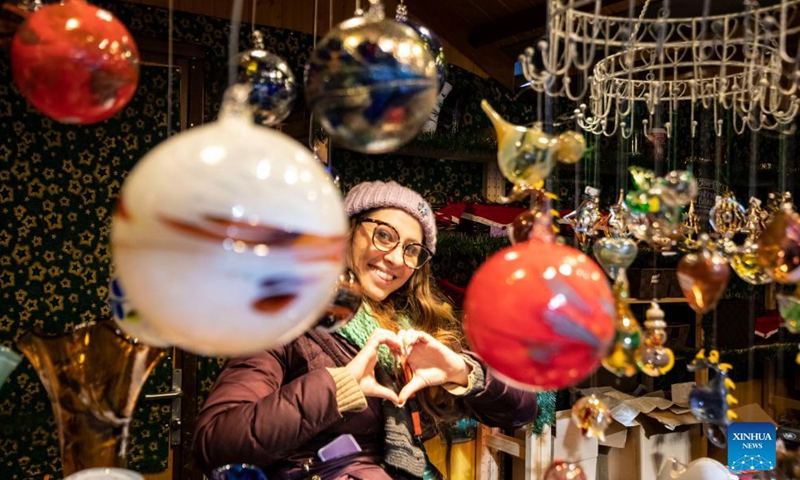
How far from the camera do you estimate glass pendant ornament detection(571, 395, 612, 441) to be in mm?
802

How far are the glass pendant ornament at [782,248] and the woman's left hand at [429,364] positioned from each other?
545mm

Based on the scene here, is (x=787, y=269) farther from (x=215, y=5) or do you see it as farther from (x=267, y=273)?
(x=215, y=5)

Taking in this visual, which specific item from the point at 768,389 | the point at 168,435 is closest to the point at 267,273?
the point at 168,435

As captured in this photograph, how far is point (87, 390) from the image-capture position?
704 millimetres

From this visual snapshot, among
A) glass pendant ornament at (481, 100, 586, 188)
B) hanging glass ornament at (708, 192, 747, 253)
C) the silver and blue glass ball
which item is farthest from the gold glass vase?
hanging glass ornament at (708, 192, 747, 253)

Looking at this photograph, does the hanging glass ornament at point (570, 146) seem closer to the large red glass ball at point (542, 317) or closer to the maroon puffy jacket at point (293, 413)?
the large red glass ball at point (542, 317)

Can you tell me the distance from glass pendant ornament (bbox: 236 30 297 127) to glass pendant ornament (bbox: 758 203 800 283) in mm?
562

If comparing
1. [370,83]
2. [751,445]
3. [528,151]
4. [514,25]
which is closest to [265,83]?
[370,83]

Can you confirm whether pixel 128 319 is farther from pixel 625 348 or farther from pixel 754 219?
pixel 754 219

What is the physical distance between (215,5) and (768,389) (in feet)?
10.2

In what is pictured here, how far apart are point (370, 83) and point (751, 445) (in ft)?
4.08

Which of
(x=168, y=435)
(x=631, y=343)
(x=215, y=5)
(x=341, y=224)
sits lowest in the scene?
(x=168, y=435)

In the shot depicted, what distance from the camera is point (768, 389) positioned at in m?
3.27

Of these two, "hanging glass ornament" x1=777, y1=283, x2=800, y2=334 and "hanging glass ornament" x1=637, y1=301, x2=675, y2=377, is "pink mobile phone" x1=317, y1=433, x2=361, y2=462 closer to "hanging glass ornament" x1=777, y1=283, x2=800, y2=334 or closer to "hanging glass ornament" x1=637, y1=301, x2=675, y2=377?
"hanging glass ornament" x1=637, y1=301, x2=675, y2=377
